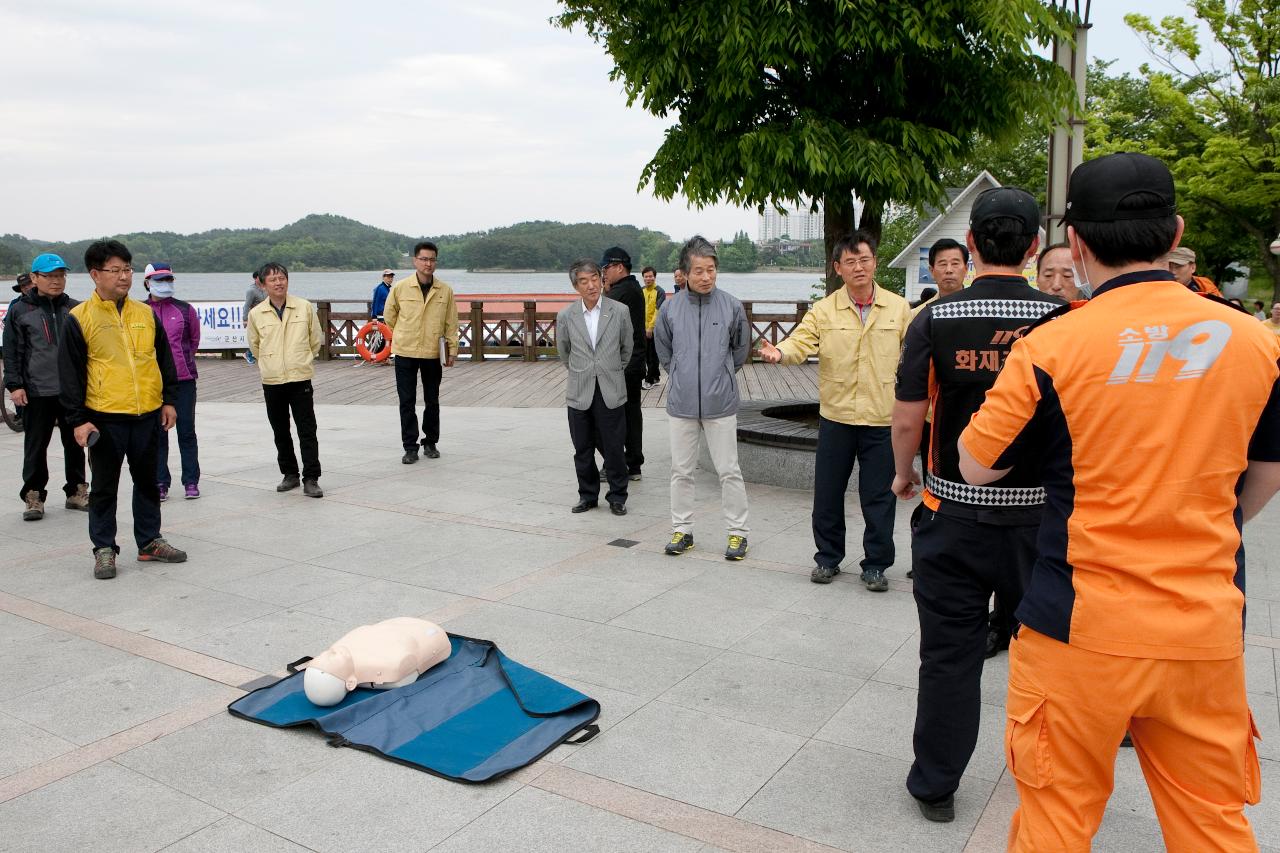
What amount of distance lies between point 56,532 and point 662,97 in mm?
5569

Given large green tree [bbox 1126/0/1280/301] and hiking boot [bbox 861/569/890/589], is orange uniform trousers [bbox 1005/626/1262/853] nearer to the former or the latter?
hiking boot [bbox 861/569/890/589]

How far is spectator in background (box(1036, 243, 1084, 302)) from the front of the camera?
496 cm

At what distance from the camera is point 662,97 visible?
8141mm

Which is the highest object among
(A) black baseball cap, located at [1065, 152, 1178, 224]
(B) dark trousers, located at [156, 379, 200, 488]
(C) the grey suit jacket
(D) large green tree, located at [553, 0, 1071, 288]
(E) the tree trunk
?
(D) large green tree, located at [553, 0, 1071, 288]

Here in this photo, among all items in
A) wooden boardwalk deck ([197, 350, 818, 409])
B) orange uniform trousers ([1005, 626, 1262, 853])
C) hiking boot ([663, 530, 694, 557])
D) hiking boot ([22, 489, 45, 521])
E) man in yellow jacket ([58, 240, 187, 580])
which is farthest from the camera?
wooden boardwalk deck ([197, 350, 818, 409])

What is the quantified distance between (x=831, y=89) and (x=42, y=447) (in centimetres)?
657

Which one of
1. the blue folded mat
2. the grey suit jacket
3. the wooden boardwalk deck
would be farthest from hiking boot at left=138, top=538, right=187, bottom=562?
the wooden boardwalk deck

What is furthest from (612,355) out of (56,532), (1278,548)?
(1278,548)

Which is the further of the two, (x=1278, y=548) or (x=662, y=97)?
(x=662, y=97)

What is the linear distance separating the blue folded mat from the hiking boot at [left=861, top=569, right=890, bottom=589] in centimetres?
209

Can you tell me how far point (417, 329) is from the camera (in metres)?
9.16

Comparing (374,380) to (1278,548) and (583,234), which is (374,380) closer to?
(583,234)

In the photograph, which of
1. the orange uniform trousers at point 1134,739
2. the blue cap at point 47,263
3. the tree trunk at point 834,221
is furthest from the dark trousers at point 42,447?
the orange uniform trousers at point 1134,739

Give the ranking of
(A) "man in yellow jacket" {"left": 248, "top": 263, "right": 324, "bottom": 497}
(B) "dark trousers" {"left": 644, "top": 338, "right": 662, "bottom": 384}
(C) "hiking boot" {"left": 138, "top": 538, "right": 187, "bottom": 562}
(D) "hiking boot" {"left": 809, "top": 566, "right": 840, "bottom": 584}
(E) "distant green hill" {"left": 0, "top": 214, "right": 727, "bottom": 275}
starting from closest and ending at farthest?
(D) "hiking boot" {"left": 809, "top": 566, "right": 840, "bottom": 584} < (C) "hiking boot" {"left": 138, "top": 538, "right": 187, "bottom": 562} < (A) "man in yellow jacket" {"left": 248, "top": 263, "right": 324, "bottom": 497} < (B) "dark trousers" {"left": 644, "top": 338, "right": 662, "bottom": 384} < (E) "distant green hill" {"left": 0, "top": 214, "right": 727, "bottom": 275}
